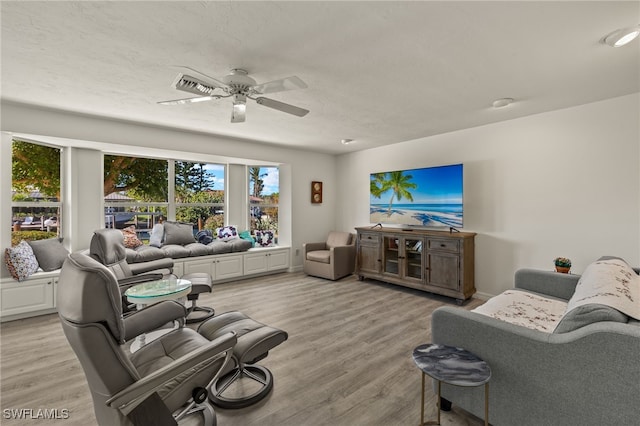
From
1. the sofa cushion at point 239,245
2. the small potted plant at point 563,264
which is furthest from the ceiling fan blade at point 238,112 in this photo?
the small potted plant at point 563,264

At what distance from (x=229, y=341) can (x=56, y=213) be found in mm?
4198

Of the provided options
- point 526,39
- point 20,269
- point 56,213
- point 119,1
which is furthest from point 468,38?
point 56,213

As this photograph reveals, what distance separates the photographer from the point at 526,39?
78.8 inches

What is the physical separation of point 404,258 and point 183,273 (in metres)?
3.52

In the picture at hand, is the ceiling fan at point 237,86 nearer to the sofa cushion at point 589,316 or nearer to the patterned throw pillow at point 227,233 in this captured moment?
the sofa cushion at point 589,316

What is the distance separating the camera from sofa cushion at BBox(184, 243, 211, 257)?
4.70 metres

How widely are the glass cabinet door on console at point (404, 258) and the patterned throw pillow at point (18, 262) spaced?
187 inches

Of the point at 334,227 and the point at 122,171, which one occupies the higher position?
the point at 122,171

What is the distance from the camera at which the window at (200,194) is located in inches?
210

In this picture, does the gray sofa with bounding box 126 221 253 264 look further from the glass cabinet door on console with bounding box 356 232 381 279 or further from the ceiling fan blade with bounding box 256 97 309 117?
the ceiling fan blade with bounding box 256 97 309 117

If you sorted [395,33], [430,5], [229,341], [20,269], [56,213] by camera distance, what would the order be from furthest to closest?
[56,213], [20,269], [395,33], [430,5], [229,341]

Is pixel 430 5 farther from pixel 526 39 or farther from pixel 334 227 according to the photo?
pixel 334 227

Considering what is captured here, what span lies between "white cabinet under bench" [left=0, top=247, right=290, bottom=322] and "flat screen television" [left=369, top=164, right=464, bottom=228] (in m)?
2.11

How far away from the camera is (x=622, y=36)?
6.29 feet
